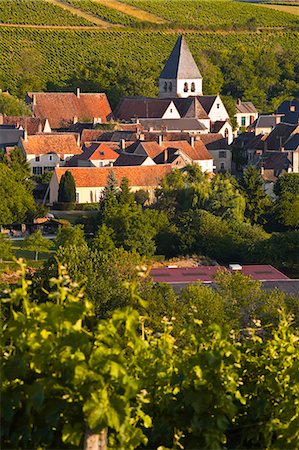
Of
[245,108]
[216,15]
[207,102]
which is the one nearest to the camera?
[207,102]

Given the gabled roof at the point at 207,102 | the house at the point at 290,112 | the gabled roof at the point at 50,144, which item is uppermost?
the gabled roof at the point at 207,102

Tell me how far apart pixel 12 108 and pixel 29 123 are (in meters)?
3.16

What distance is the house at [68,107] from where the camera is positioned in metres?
40.7

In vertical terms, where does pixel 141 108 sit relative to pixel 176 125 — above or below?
above

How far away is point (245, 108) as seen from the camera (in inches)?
1783

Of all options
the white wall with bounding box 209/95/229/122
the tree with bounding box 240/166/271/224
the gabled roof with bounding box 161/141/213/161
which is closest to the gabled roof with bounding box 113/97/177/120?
the white wall with bounding box 209/95/229/122

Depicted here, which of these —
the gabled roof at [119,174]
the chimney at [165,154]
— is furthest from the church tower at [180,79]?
the gabled roof at [119,174]

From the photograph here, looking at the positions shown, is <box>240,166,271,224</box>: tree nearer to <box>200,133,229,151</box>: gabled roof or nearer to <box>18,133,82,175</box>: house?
<box>18,133,82,175</box>: house

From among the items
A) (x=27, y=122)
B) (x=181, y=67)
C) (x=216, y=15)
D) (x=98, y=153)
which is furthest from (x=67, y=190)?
(x=216, y=15)

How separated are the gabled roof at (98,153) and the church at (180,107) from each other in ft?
20.0

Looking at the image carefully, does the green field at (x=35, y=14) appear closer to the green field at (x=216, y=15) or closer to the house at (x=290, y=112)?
the green field at (x=216, y=15)

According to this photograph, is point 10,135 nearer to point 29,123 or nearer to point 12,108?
point 29,123

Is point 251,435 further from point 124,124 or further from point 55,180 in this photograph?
point 124,124

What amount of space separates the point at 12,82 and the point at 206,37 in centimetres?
1537
